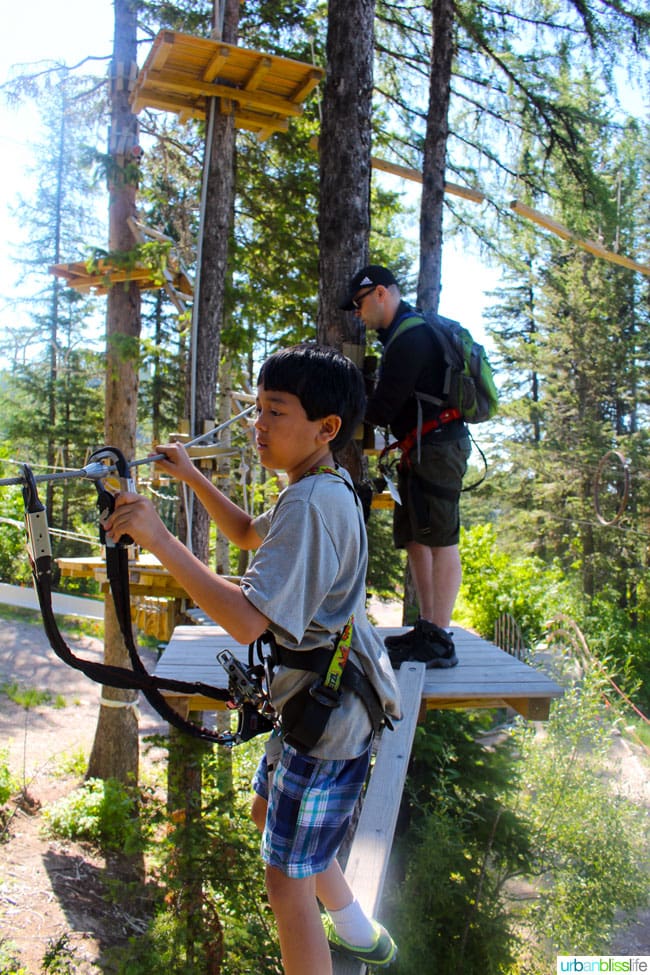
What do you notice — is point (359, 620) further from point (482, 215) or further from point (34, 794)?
point (482, 215)

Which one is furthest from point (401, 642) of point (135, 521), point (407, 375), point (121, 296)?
point (121, 296)

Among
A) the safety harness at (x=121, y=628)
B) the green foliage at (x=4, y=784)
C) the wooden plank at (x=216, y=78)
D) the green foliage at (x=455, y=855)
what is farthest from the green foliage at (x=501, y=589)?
the safety harness at (x=121, y=628)

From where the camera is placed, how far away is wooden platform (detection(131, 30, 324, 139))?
17.9ft

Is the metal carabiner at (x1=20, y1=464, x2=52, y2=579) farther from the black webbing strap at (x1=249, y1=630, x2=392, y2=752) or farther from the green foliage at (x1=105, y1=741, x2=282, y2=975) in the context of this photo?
the green foliage at (x1=105, y1=741, x2=282, y2=975)

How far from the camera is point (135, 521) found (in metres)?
1.67

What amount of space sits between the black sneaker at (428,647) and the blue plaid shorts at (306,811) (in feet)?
5.35

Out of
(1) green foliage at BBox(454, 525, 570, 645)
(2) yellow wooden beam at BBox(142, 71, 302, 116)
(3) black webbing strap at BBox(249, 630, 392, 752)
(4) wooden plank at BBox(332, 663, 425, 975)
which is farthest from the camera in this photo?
(1) green foliage at BBox(454, 525, 570, 645)

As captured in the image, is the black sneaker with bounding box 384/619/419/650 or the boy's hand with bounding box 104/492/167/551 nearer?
the boy's hand with bounding box 104/492/167/551

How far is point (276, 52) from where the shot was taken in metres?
9.60

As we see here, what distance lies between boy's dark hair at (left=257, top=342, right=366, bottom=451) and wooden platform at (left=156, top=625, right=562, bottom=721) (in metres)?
1.69

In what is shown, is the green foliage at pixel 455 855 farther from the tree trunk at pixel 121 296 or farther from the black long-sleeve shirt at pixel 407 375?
the tree trunk at pixel 121 296

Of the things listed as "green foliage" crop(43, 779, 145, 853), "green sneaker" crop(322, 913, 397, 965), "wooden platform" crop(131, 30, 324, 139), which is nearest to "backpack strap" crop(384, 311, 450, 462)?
"green sneaker" crop(322, 913, 397, 965)

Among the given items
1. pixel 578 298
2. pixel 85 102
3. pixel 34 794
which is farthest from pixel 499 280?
pixel 34 794

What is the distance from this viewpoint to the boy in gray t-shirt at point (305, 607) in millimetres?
1683
